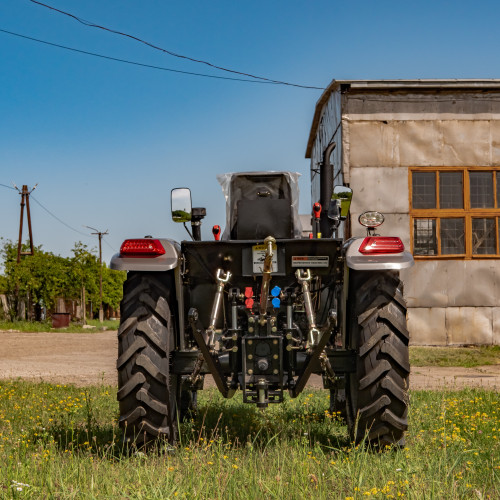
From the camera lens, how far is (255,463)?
4305mm

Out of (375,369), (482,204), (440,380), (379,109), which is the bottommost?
(440,380)

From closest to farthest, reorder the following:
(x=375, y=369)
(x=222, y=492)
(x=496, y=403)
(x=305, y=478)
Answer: (x=222, y=492) < (x=305, y=478) < (x=375, y=369) < (x=496, y=403)

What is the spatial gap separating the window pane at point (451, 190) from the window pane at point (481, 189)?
0.27 m

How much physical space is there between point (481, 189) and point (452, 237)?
53.8 inches

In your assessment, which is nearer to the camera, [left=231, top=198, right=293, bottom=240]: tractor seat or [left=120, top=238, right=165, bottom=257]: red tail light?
[left=120, top=238, right=165, bottom=257]: red tail light

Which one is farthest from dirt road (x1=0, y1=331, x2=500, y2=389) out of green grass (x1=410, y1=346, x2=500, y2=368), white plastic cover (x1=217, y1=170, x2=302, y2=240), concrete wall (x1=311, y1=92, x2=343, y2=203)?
concrete wall (x1=311, y1=92, x2=343, y2=203)

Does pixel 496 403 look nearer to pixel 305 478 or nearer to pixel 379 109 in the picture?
pixel 305 478

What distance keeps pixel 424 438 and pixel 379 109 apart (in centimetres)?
1151

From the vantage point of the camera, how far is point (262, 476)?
13.0 feet

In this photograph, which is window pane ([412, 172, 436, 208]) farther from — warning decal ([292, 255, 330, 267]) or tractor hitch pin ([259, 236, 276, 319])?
tractor hitch pin ([259, 236, 276, 319])

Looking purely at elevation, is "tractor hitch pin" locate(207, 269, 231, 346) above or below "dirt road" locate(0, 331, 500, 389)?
above

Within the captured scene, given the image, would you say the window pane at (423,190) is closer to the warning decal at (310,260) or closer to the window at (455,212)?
the window at (455,212)

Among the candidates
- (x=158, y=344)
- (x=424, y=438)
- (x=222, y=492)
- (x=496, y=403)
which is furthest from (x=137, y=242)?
(x=496, y=403)

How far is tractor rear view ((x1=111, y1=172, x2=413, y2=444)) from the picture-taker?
4711mm
